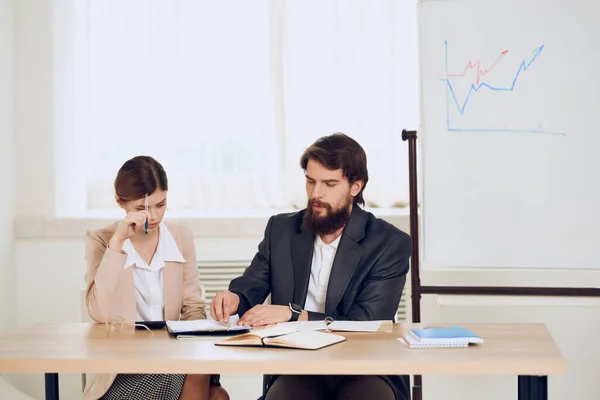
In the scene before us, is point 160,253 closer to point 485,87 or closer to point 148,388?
point 148,388

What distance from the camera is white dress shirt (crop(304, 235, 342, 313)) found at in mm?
2809

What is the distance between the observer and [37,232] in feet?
13.0

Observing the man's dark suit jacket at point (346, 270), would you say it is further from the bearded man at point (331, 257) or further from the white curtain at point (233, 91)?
the white curtain at point (233, 91)

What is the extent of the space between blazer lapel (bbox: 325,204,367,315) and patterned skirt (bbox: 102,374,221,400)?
54 cm

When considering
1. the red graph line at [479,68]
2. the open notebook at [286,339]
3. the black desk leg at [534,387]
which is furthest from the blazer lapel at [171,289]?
the red graph line at [479,68]

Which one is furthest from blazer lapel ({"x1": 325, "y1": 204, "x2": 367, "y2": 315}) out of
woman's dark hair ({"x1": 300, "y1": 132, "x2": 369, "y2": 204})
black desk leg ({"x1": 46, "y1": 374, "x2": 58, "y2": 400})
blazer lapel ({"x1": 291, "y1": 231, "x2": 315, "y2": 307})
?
black desk leg ({"x1": 46, "y1": 374, "x2": 58, "y2": 400})

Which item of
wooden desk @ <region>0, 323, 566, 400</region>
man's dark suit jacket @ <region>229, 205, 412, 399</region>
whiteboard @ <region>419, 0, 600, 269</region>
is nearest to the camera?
wooden desk @ <region>0, 323, 566, 400</region>

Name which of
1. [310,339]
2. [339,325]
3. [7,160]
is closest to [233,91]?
[7,160]

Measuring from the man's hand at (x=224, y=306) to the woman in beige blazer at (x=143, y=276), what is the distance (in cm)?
19

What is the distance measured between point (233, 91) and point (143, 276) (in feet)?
5.18

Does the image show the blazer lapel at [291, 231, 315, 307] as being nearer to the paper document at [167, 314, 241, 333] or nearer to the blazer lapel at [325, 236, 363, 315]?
the blazer lapel at [325, 236, 363, 315]

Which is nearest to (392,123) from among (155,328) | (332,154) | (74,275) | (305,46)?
(305,46)

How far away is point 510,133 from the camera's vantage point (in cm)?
316

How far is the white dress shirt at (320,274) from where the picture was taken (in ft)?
9.21
